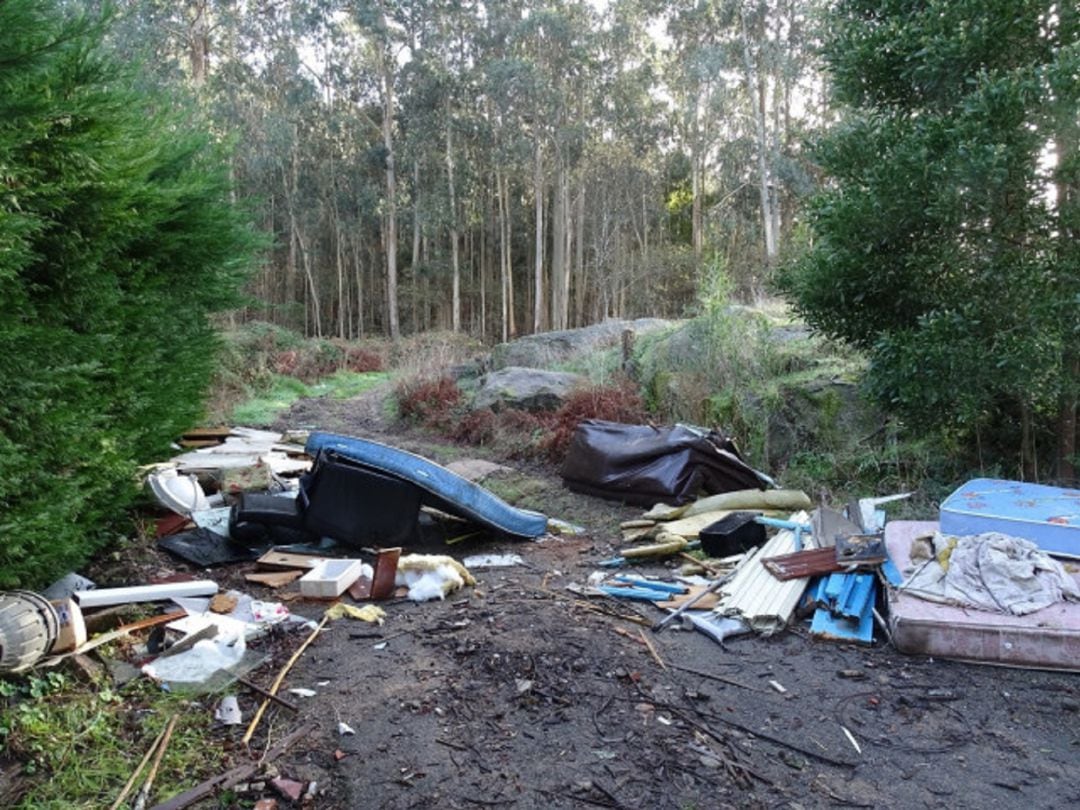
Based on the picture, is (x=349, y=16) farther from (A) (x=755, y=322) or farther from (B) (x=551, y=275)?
(A) (x=755, y=322)

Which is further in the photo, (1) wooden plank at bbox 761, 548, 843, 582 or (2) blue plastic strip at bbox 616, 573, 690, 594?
(2) blue plastic strip at bbox 616, 573, 690, 594

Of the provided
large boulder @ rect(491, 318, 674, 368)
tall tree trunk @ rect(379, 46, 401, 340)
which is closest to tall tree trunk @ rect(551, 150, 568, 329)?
tall tree trunk @ rect(379, 46, 401, 340)

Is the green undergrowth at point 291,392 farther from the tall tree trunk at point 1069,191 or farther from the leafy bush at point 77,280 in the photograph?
the tall tree trunk at point 1069,191

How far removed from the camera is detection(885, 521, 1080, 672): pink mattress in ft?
11.0

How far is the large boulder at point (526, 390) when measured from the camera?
9562mm

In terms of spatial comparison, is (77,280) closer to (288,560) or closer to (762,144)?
(288,560)

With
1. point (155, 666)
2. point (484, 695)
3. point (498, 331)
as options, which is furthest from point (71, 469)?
point (498, 331)

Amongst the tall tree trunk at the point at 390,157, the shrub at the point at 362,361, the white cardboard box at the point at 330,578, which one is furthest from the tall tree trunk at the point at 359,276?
the white cardboard box at the point at 330,578

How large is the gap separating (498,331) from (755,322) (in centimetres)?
2251

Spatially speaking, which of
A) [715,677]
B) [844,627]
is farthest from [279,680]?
[844,627]

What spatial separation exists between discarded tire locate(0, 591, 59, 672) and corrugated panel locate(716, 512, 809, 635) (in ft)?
10.5

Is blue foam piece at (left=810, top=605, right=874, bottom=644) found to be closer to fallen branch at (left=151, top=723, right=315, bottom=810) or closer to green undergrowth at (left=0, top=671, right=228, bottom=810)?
fallen branch at (left=151, top=723, right=315, bottom=810)

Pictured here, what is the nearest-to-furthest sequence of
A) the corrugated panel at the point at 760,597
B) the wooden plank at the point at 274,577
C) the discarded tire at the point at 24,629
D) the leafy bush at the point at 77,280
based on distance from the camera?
the discarded tire at the point at 24,629 → the leafy bush at the point at 77,280 → the corrugated panel at the point at 760,597 → the wooden plank at the point at 274,577

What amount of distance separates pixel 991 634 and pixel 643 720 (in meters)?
1.87
